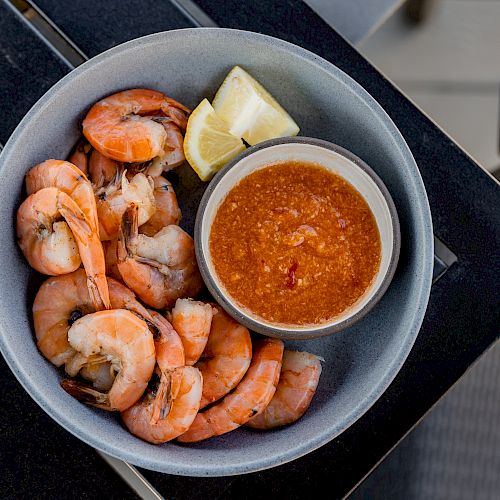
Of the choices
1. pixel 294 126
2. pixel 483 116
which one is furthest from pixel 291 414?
pixel 483 116

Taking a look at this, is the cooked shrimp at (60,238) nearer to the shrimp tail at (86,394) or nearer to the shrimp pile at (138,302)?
the shrimp pile at (138,302)

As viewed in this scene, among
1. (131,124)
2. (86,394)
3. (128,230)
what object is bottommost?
(86,394)

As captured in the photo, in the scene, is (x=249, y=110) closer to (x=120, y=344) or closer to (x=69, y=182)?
(x=69, y=182)

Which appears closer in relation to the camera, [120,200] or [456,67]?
[120,200]

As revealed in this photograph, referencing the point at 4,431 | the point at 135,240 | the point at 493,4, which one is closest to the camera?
the point at 135,240

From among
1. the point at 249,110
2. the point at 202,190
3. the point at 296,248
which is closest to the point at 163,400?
the point at 296,248

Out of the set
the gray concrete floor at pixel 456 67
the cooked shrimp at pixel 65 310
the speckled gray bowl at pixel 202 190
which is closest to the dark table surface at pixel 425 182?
the speckled gray bowl at pixel 202 190

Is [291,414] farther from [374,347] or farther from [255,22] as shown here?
[255,22]
